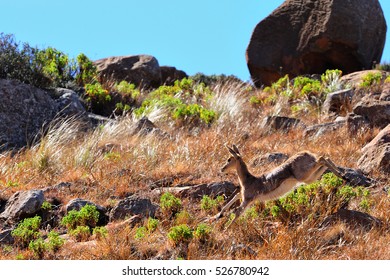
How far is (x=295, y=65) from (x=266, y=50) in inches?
39.2

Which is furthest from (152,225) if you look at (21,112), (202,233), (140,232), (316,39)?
(316,39)

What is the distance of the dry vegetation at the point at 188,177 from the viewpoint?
8.13 metres

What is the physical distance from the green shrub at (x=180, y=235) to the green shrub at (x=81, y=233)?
1.15m

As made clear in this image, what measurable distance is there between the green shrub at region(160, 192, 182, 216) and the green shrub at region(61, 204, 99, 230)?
0.79 meters

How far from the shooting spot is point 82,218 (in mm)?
9172

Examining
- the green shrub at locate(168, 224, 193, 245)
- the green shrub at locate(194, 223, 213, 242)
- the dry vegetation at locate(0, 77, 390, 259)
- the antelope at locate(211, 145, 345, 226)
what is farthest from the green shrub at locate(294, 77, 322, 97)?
the green shrub at locate(168, 224, 193, 245)

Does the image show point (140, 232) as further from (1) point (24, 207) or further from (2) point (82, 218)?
(1) point (24, 207)

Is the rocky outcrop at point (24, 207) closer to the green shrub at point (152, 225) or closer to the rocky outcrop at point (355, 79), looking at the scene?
the green shrub at point (152, 225)

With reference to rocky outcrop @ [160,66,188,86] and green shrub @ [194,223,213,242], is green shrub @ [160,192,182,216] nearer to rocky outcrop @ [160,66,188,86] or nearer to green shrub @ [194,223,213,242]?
green shrub @ [194,223,213,242]

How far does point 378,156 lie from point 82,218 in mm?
4599

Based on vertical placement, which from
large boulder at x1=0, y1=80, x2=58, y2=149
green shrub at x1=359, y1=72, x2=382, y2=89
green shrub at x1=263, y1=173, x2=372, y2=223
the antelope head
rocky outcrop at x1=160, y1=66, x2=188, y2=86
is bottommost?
green shrub at x1=263, y1=173, x2=372, y2=223

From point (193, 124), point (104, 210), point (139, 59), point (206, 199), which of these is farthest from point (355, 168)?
point (139, 59)

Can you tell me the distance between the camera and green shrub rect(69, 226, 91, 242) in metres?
8.77

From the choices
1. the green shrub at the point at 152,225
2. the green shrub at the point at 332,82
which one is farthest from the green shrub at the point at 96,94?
the green shrub at the point at 152,225
